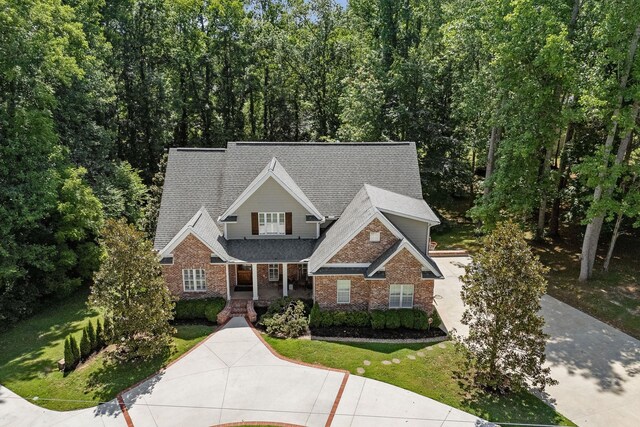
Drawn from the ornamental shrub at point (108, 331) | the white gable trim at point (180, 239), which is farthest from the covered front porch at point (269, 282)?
the ornamental shrub at point (108, 331)

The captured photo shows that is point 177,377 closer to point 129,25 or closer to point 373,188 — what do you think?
point 373,188

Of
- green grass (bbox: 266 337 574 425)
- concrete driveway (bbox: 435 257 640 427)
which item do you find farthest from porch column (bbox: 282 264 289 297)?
concrete driveway (bbox: 435 257 640 427)

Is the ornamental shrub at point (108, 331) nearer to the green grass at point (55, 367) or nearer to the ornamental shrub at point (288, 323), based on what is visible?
the green grass at point (55, 367)

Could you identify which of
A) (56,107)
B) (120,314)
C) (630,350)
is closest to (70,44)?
(56,107)

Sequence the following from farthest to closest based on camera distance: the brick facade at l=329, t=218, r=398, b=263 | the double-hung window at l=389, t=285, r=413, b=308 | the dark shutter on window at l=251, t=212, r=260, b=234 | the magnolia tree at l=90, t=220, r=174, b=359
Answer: the dark shutter on window at l=251, t=212, r=260, b=234 < the double-hung window at l=389, t=285, r=413, b=308 < the brick facade at l=329, t=218, r=398, b=263 < the magnolia tree at l=90, t=220, r=174, b=359

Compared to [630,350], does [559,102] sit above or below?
above

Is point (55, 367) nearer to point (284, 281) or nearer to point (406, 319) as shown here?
point (284, 281)

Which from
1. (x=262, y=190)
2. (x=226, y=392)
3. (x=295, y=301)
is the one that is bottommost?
(x=226, y=392)

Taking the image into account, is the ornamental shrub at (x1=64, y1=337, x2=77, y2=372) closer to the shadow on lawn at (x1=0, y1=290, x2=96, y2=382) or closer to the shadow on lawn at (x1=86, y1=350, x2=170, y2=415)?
the shadow on lawn at (x1=0, y1=290, x2=96, y2=382)
